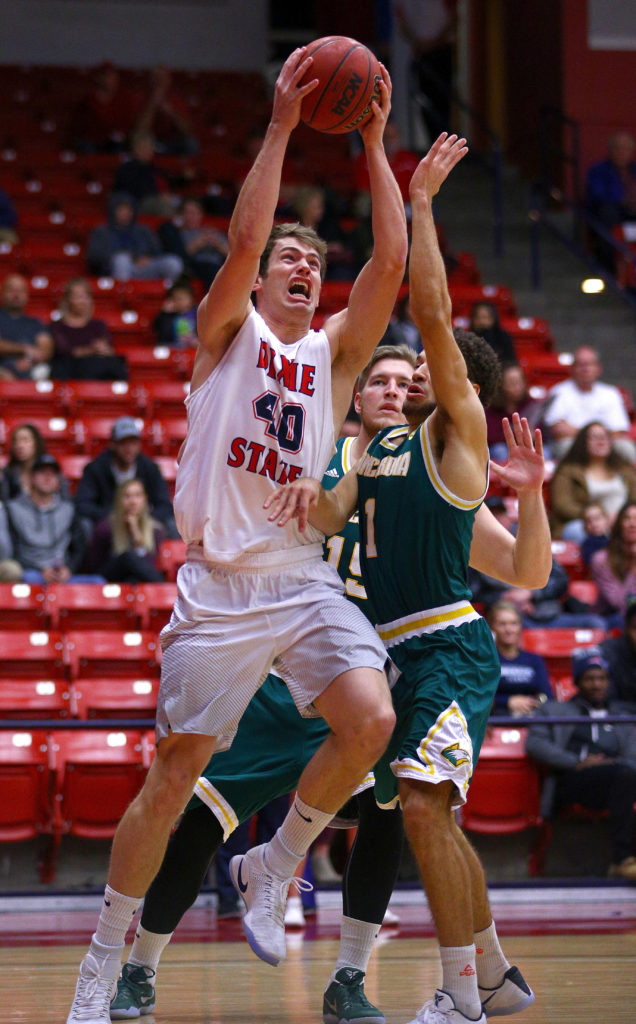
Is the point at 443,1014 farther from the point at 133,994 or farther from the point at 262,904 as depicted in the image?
the point at 133,994

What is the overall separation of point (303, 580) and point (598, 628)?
175 inches

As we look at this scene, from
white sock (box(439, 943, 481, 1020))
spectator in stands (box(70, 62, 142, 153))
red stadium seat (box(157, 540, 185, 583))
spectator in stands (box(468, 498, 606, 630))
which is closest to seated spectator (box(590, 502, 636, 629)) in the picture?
spectator in stands (box(468, 498, 606, 630))

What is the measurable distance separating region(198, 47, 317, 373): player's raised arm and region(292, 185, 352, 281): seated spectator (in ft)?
24.6

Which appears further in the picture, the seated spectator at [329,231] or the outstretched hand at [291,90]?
the seated spectator at [329,231]

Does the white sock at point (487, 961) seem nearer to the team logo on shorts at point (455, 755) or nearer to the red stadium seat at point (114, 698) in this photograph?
the team logo on shorts at point (455, 755)

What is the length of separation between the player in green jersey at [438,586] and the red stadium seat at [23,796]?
110 inches

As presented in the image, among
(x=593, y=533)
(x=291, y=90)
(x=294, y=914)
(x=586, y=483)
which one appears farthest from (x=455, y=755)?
(x=586, y=483)

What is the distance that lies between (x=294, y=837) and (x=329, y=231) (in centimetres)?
861

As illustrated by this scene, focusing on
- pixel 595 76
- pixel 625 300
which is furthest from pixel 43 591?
pixel 595 76

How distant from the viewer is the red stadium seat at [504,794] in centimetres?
659

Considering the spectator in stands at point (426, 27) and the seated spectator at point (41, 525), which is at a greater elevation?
the spectator in stands at point (426, 27)

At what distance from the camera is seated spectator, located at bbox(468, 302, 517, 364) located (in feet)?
33.1

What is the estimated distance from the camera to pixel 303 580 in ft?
12.8

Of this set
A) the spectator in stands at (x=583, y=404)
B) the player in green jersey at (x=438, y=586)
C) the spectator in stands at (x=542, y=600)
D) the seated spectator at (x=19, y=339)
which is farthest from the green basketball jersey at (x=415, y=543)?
the seated spectator at (x=19, y=339)
